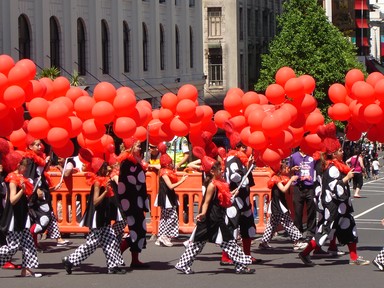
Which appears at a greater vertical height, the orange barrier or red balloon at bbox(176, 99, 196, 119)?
red balloon at bbox(176, 99, 196, 119)

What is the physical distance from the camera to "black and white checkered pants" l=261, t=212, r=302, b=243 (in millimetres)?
19234

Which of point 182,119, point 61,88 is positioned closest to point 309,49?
point 182,119

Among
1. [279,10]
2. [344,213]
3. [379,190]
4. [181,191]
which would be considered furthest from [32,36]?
[279,10]

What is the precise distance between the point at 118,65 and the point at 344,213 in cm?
2907

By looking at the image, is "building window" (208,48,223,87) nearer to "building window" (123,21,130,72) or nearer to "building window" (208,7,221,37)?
"building window" (208,7,221,37)

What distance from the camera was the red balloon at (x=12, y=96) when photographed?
53.4ft

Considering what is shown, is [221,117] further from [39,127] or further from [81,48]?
[81,48]

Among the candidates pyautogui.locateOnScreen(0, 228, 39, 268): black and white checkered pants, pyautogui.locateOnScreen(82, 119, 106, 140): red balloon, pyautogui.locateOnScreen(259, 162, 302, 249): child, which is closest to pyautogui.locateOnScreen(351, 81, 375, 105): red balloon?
pyautogui.locateOnScreen(259, 162, 302, 249): child

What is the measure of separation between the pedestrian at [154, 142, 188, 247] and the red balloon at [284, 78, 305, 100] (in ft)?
10.8

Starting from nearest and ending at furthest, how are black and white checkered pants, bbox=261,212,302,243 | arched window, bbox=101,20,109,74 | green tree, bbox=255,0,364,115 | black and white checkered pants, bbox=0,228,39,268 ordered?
black and white checkered pants, bbox=0,228,39,268 → black and white checkered pants, bbox=261,212,302,243 → arched window, bbox=101,20,109,74 → green tree, bbox=255,0,364,115

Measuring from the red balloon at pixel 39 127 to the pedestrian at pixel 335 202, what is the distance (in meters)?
3.75

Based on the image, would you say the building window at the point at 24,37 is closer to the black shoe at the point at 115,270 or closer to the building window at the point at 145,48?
the building window at the point at 145,48

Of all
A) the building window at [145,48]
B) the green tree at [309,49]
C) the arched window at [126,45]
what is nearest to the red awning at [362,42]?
the green tree at [309,49]

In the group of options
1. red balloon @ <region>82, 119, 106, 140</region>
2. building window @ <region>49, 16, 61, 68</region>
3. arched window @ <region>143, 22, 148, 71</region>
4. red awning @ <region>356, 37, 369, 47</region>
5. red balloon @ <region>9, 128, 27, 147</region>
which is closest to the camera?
red balloon @ <region>82, 119, 106, 140</region>
